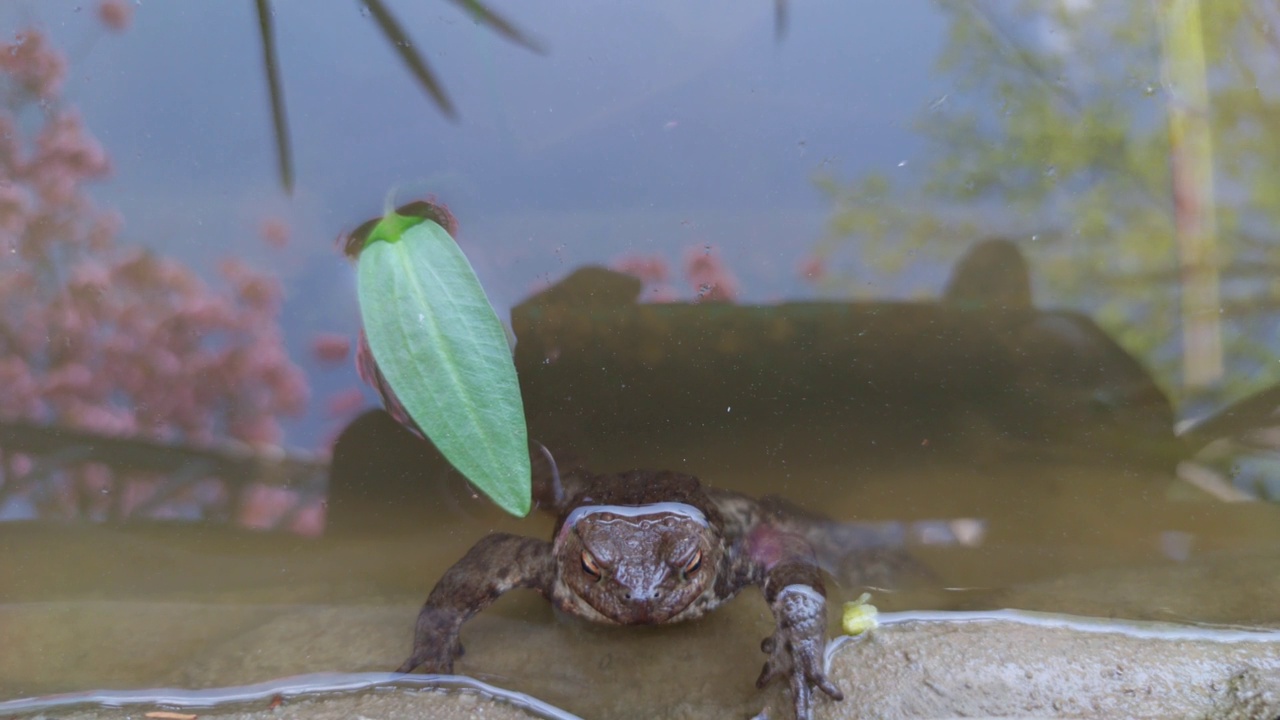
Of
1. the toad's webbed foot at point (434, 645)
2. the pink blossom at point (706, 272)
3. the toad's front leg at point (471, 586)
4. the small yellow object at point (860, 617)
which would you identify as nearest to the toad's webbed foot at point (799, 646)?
the small yellow object at point (860, 617)

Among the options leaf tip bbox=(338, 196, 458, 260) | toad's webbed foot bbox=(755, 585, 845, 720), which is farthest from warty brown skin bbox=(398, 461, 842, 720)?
leaf tip bbox=(338, 196, 458, 260)

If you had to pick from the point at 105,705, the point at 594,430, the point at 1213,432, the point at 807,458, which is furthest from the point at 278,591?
the point at 1213,432

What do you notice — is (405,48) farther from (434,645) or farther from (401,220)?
(434,645)

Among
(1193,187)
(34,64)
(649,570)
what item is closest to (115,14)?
(34,64)

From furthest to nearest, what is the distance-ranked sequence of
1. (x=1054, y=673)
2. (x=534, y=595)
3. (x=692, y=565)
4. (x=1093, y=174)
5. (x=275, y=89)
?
(x=1093, y=174), (x=275, y=89), (x=534, y=595), (x=692, y=565), (x=1054, y=673)

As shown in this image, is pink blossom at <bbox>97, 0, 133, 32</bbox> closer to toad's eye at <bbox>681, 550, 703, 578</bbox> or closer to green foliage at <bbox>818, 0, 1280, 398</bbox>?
green foliage at <bbox>818, 0, 1280, 398</bbox>

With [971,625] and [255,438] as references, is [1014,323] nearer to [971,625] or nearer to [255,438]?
[971,625]
